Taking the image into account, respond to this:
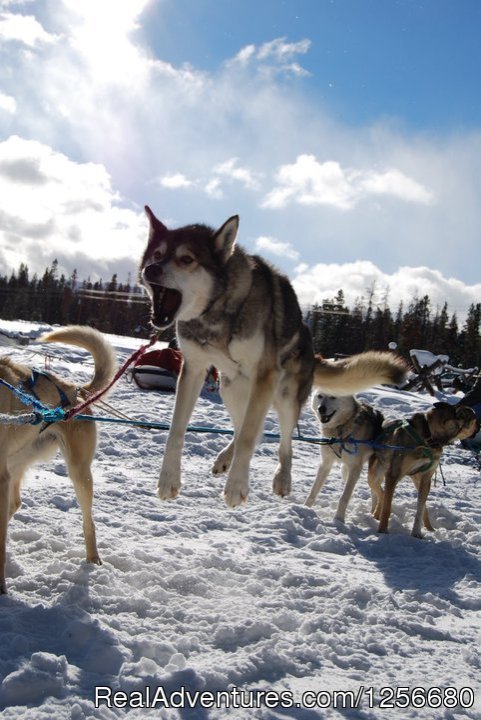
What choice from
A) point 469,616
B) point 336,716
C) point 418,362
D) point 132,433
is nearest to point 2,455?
point 336,716

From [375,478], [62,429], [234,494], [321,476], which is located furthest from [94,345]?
[375,478]

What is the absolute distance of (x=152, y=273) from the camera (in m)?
2.00

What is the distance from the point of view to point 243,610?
3215 mm

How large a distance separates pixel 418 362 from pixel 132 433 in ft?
43.3

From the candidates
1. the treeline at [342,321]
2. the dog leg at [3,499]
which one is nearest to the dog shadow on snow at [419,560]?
the dog leg at [3,499]

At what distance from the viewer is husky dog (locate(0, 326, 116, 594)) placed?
340cm

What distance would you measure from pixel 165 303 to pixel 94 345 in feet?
5.70

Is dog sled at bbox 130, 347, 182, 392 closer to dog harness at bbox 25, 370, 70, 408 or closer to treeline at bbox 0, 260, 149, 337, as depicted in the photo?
dog harness at bbox 25, 370, 70, 408

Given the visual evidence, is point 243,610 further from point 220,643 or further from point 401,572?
point 401,572

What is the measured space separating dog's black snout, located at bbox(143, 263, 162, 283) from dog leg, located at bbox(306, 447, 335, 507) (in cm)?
482

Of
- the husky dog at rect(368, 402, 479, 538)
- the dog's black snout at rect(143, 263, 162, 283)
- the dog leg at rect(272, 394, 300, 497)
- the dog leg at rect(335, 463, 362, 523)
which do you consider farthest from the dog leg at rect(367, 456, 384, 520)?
the dog's black snout at rect(143, 263, 162, 283)

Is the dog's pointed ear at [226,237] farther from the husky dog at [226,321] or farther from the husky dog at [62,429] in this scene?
the husky dog at [62,429]

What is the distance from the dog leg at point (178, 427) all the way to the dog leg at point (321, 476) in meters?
4.23

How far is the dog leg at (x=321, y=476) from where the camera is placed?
20.9 feet
